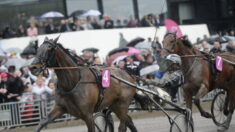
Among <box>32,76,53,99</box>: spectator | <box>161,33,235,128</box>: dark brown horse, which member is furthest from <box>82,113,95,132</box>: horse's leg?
<box>32,76,53,99</box>: spectator

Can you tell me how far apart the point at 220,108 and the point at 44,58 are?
18.3 feet

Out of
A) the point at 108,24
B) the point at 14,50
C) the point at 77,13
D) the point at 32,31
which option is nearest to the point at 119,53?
the point at 108,24

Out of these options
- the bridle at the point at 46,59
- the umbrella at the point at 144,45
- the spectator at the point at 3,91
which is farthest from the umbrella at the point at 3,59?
the bridle at the point at 46,59

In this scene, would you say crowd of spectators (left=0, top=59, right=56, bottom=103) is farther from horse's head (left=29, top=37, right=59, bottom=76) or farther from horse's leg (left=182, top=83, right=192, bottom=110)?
horse's head (left=29, top=37, right=59, bottom=76)

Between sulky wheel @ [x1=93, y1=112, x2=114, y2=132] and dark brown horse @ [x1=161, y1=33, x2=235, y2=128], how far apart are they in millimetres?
1896

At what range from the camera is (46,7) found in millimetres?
29125

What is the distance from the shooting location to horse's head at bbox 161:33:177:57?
15.1 metres

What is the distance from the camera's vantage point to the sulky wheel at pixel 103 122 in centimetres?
1416

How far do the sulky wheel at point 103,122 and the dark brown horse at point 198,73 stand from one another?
6.22 ft

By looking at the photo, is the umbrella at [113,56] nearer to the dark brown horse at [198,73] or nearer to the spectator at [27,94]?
the spectator at [27,94]

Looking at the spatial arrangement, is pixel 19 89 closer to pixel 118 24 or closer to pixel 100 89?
pixel 100 89

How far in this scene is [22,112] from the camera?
62.6 feet

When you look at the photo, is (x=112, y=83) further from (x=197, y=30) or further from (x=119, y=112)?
(x=197, y=30)

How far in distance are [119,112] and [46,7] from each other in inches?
624
